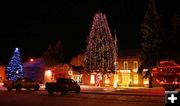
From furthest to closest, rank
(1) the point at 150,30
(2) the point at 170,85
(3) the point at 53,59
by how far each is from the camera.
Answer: (3) the point at 53,59 < (1) the point at 150,30 < (2) the point at 170,85

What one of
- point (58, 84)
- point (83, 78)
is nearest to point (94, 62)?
point (83, 78)

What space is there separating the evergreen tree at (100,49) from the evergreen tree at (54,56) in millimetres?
21432

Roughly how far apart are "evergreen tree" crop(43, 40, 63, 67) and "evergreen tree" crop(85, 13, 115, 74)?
21.4m

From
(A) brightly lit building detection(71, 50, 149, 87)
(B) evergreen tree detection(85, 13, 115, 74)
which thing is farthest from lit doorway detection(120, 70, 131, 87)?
(B) evergreen tree detection(85, 13, 115, 74)

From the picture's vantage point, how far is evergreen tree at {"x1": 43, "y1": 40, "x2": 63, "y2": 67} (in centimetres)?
8619

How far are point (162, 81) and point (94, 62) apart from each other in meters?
24.4

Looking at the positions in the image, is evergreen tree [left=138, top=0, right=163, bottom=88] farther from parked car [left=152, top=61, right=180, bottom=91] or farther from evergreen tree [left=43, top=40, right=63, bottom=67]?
evergreen tree [left=43, top=40, right=63, bottom=67]

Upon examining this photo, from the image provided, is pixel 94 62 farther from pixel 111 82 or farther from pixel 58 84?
pixel 58 84

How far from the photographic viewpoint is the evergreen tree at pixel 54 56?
86188 millimetres

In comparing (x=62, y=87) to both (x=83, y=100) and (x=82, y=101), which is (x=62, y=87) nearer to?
(x=83, y=100)

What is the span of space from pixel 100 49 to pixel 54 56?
2506 centimetres

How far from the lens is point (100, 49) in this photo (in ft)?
209

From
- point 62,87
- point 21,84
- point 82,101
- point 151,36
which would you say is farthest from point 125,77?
point 82,101

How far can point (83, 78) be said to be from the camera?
80.2 m
